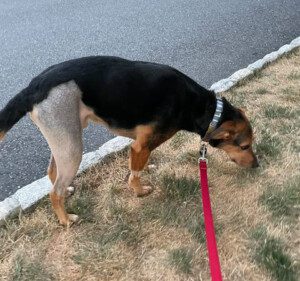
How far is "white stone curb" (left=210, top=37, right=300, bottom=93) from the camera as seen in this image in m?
5.51

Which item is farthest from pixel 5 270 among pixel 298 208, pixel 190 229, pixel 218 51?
pixel 218 51

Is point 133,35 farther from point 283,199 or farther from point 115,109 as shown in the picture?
point 283,199

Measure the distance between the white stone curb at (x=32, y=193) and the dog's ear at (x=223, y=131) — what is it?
1135mm

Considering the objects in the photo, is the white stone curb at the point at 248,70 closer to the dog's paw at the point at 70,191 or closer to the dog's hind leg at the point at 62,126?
the dog's paw at the point at 70,191

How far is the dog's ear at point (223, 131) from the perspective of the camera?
3516 millimetres

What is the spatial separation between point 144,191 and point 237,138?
2.95 feet

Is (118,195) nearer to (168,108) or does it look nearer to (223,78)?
(168,108)

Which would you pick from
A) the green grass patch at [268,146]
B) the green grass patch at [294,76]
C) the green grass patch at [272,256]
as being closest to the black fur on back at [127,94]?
the green grass patch at [272,256]

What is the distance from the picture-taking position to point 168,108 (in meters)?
3.39

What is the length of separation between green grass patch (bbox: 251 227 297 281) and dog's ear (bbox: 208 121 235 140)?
78cm

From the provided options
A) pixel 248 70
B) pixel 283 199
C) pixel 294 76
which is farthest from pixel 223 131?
pixel 294 76

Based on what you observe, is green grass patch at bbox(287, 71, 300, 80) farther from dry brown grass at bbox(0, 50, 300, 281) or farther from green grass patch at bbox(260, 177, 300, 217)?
green grass patch at bbox(260, 177, 300, 217)

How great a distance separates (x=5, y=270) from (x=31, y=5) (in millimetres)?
6649

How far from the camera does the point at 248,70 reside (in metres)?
5.95
